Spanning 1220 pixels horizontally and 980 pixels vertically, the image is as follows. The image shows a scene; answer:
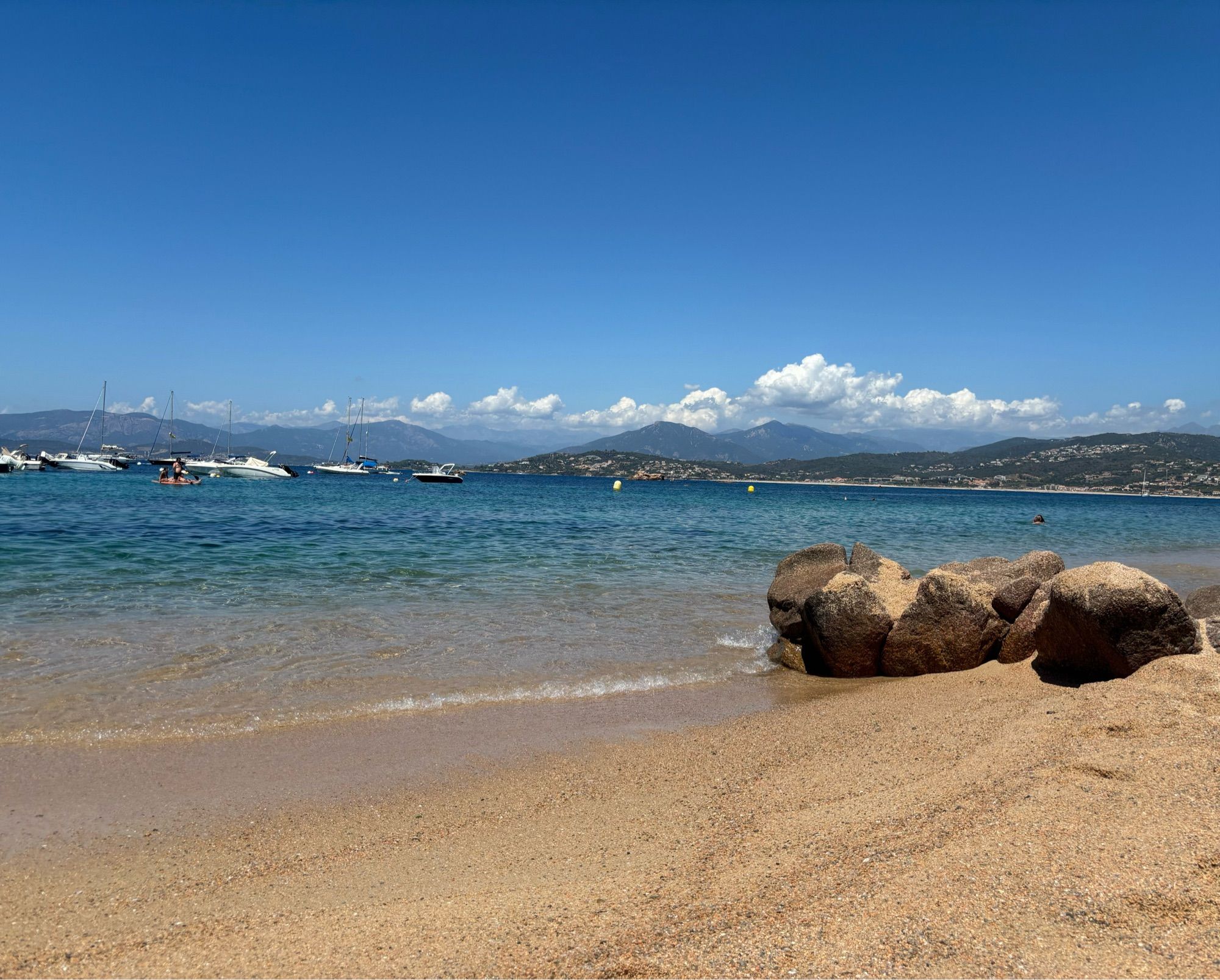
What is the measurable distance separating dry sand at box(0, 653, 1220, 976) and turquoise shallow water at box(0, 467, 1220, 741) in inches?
110

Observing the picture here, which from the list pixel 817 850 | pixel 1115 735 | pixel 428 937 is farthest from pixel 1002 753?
pixel 428 937

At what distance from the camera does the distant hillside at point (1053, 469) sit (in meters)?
138

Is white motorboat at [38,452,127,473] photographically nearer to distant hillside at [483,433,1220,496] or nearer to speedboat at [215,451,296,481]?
speedboat at [215,451,296,481]

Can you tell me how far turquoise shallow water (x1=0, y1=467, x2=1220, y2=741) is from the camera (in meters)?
8.10

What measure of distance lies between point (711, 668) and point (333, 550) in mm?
13860

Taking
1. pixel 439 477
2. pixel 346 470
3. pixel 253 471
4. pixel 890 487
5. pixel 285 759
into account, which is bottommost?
pixel 890 487

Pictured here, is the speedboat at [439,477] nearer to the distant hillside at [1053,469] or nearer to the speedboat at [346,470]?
the speedboat at [346,470]

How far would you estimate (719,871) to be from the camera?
13.6 feet

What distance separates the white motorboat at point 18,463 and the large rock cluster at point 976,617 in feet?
314

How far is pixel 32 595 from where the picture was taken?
484 inches

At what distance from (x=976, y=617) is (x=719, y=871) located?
6.61 meters

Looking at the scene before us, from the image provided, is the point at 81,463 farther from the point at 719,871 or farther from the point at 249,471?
the point at 719,871

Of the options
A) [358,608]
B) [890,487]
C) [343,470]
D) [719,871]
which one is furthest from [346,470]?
[719,871]

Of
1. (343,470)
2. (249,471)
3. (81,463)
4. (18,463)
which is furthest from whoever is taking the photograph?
(343,470)
